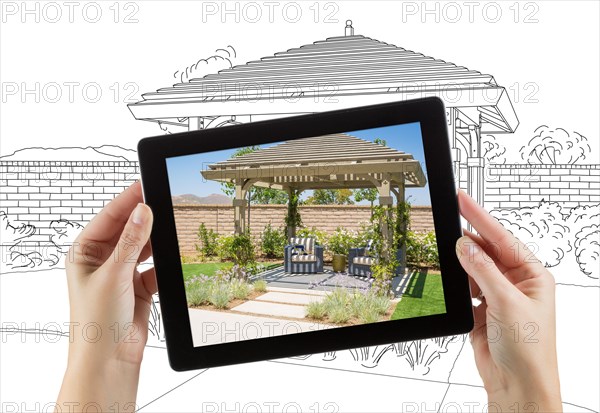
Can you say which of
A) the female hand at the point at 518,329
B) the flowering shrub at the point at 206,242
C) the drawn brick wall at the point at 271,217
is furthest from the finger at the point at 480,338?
the flowering shrub at the point at 206,242

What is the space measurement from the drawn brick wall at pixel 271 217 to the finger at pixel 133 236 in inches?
7.3

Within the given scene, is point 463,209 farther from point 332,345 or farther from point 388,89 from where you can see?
point 388,89

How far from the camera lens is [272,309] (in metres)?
2.10

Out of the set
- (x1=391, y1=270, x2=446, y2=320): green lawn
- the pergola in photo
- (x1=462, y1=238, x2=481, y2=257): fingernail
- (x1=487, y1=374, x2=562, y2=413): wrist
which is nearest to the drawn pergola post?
the pergola in photo


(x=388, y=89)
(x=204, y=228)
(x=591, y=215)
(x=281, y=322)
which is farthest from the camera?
(x=591, y=215)

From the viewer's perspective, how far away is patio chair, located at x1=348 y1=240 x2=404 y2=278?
2.33 metres

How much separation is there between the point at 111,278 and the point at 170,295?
23cm

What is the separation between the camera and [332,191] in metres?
2.57

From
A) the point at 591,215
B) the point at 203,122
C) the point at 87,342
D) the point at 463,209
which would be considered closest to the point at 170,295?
the point at 87,342

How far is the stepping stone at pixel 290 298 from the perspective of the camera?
2.16 m

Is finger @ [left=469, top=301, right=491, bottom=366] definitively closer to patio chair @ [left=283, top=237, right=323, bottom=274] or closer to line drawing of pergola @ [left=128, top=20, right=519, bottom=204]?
patio chair @ [left=283, top=237, right=323, bottom=274]

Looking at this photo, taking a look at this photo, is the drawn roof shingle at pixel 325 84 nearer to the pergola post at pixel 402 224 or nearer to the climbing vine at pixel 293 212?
the climbing vine at pixel 293 212

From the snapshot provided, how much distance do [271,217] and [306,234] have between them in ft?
0.95

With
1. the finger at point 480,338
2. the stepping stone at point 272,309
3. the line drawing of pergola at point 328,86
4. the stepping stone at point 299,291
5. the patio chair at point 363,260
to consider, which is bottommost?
the finger at point 480,338
